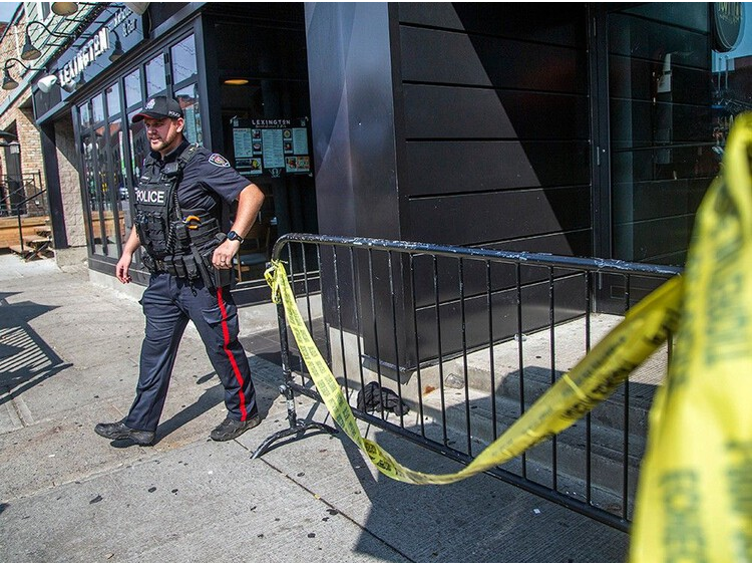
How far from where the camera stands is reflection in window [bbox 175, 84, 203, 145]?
7.52m

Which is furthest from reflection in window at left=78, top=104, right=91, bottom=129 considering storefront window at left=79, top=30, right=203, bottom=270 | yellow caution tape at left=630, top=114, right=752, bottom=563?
yellow caution tape at left=630, top=114, right=752, bottom=563

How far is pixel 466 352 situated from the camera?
3.72 meters

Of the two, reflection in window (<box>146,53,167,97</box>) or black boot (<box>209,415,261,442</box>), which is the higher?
reflection in window (<box>146,53,167,97</box>)

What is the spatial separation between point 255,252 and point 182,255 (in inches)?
158

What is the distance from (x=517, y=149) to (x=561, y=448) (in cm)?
247

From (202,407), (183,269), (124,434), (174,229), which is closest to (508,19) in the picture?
(174,229)

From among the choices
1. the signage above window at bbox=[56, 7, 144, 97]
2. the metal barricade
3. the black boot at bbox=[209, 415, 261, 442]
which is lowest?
the black boot at bbox=[209, 415, 261, 442]

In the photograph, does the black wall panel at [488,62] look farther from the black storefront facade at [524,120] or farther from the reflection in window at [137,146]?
the reflection in window at [137,146]

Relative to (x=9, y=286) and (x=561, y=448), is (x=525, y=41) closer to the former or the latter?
(x=561, y=448)

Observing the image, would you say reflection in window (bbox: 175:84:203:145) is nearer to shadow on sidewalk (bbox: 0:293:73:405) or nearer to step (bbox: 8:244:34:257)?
shadow on sidewalk (bbox: 0:293:73:405)

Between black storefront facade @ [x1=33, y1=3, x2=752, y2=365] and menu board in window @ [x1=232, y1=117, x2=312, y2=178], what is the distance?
8.62ft

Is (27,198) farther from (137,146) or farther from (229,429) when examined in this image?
(229,429)

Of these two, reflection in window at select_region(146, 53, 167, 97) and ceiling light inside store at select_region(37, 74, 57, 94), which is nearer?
reflection in window at select_region(146, 53, 167, 97)

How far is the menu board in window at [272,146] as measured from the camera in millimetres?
7602
